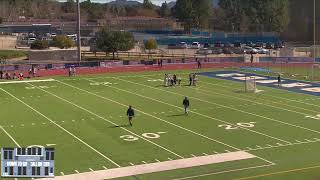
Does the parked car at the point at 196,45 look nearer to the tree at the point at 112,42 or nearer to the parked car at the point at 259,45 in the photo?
the parked car at the point at 259,45

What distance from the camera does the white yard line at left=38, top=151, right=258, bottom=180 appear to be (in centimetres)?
2123

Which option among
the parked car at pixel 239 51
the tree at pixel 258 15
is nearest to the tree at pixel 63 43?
the parked car at pixel 239 51

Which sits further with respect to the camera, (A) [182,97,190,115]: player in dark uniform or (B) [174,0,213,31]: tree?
(B) [174,0,213,31]: tree

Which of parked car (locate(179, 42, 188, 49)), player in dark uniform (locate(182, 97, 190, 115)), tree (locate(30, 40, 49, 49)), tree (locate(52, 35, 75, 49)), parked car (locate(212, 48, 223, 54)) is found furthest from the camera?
parked car (locate(179, 42, 188, 49))

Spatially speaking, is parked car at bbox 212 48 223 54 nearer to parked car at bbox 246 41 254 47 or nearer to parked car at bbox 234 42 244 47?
parked car at bbox 234 42 244 47

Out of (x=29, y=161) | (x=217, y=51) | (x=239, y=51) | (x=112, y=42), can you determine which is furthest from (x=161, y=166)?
(x=239, y=51)

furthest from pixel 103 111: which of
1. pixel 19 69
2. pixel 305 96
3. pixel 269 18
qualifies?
pixel 269 18

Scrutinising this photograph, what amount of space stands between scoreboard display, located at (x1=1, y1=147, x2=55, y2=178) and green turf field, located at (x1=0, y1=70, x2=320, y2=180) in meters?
4.83

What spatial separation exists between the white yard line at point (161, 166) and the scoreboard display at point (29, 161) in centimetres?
411

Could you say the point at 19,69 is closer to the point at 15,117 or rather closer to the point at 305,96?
the point at 15,117

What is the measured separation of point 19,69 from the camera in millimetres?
57938

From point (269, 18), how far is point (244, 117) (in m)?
92.9

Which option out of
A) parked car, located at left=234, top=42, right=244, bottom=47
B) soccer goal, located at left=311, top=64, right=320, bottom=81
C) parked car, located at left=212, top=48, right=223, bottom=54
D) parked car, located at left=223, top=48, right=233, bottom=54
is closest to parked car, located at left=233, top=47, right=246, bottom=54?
parked car, located at left=223, top=48, right=233, bottom=54

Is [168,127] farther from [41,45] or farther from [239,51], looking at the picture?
[41,45]
